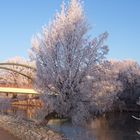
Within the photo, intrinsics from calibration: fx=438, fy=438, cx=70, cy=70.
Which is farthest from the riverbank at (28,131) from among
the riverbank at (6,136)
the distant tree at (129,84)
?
the distant tree at (129,84)

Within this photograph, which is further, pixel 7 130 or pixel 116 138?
pixel 116 138

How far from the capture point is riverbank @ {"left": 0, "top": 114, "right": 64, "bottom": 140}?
22469 mm

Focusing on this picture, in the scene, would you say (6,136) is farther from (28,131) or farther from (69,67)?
(69,67)

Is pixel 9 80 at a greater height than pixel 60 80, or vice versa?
pixel 9 80

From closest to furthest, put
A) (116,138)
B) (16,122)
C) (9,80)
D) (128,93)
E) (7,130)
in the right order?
(7,130)
(16,122)
(116,138)
(128,93)
(9,80)

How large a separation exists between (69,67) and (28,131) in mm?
4376

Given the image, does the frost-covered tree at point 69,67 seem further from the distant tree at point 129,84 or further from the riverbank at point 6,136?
the distant tree at point 129,84

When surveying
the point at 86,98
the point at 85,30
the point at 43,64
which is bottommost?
the point at 86,98

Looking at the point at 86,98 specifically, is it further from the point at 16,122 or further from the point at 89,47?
the point at 16,122

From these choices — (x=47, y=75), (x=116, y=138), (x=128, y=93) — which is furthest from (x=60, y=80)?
(x=128, y=93)

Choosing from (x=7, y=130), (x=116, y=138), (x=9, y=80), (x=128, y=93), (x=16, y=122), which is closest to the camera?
(x=7, y=130)

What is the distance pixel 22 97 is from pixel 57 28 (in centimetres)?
6487

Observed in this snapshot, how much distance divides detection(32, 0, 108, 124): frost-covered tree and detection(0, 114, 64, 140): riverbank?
1.49 metres

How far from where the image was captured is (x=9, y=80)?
94.8 m
